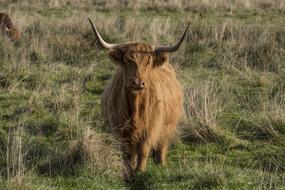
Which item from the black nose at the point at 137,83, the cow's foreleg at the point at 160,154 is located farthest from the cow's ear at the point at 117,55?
the cow's foreleg at the point at 160,154

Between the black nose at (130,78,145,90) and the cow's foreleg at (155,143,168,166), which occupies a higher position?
the black nose at (130,78,145,90)

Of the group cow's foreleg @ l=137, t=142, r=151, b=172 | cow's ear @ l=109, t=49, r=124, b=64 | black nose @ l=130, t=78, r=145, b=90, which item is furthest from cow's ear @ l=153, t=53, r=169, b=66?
cow's foreleg @ l=137, t=142, r=151, b=172

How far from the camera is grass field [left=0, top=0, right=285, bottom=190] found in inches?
198

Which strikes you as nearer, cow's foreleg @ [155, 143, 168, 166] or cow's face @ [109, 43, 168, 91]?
cow's face @ [109, 43, 168, 91]

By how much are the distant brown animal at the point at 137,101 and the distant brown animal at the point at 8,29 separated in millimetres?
6230

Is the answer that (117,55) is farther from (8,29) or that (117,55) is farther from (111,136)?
(8,29)

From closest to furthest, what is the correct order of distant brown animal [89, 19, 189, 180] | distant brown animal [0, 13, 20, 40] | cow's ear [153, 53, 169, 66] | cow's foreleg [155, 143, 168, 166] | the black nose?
the black nose < distant brown animal [89, 19, 189, 180] < cow's ear [153, 53, 169, 66] < cow's foreleg [155, 143, 168, 166] < distant brown animal [0, 13, 20, 40]

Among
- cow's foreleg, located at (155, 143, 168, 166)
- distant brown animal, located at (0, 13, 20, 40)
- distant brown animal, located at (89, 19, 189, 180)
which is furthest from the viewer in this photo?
distant brown animal, located at (0, 13, 20, 40)

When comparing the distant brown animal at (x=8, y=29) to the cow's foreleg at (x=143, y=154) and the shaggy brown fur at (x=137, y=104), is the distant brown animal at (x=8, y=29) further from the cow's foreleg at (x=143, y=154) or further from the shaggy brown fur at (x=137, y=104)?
the cow's foreleg at (x=143, y=154)

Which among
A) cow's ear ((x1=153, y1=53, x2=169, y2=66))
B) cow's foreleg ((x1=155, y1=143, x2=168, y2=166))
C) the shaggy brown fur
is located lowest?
cow's foreleg ((x1=155, y1=143, x2=168, y2=166))

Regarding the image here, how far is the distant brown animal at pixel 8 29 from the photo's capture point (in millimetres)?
11508

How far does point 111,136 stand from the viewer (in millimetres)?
5406

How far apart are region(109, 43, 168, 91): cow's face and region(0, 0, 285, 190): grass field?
0.66 meters

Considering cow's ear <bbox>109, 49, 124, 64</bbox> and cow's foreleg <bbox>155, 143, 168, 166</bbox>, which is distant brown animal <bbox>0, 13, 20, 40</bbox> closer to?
cow's foreleg <bbox>155, 143, 168, 166</bbox>
